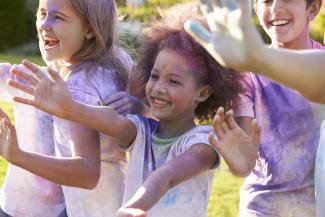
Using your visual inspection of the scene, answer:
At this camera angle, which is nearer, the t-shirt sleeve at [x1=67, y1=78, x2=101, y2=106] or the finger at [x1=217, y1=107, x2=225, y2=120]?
the finger at [x1=217, y1=107, x2=225, y2=120]

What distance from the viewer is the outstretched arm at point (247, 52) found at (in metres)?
2.62

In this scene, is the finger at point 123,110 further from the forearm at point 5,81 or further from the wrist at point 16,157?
the forearm at point 5,81

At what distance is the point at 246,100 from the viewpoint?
3.85m

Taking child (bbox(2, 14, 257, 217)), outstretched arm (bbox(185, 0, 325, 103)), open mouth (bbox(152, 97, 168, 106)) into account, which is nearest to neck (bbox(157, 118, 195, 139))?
child (bbox(2, 14, 257, 217))

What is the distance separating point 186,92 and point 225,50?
996 millimetres

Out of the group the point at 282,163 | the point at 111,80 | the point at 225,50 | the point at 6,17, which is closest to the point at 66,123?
the point at 111,80

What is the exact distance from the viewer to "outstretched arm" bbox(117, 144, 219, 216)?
123 inches

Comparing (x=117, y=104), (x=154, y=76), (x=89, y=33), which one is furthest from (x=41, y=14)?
(x=154, y=76)

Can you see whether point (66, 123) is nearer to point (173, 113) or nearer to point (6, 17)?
point (173, 113)

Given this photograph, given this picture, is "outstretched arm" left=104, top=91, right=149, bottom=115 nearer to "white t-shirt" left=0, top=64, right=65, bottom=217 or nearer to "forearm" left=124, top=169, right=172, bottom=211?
"white t-shirt" left=0, top=64, right=65, bottom=217

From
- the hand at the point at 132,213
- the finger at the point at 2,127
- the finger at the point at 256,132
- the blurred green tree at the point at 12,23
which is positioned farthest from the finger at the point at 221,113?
the blurred green tree at the point at 12,23

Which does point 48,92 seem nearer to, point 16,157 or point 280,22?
point 16,157

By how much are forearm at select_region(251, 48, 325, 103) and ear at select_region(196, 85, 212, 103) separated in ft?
2.85

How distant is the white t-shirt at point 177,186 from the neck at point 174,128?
5 centimetres
